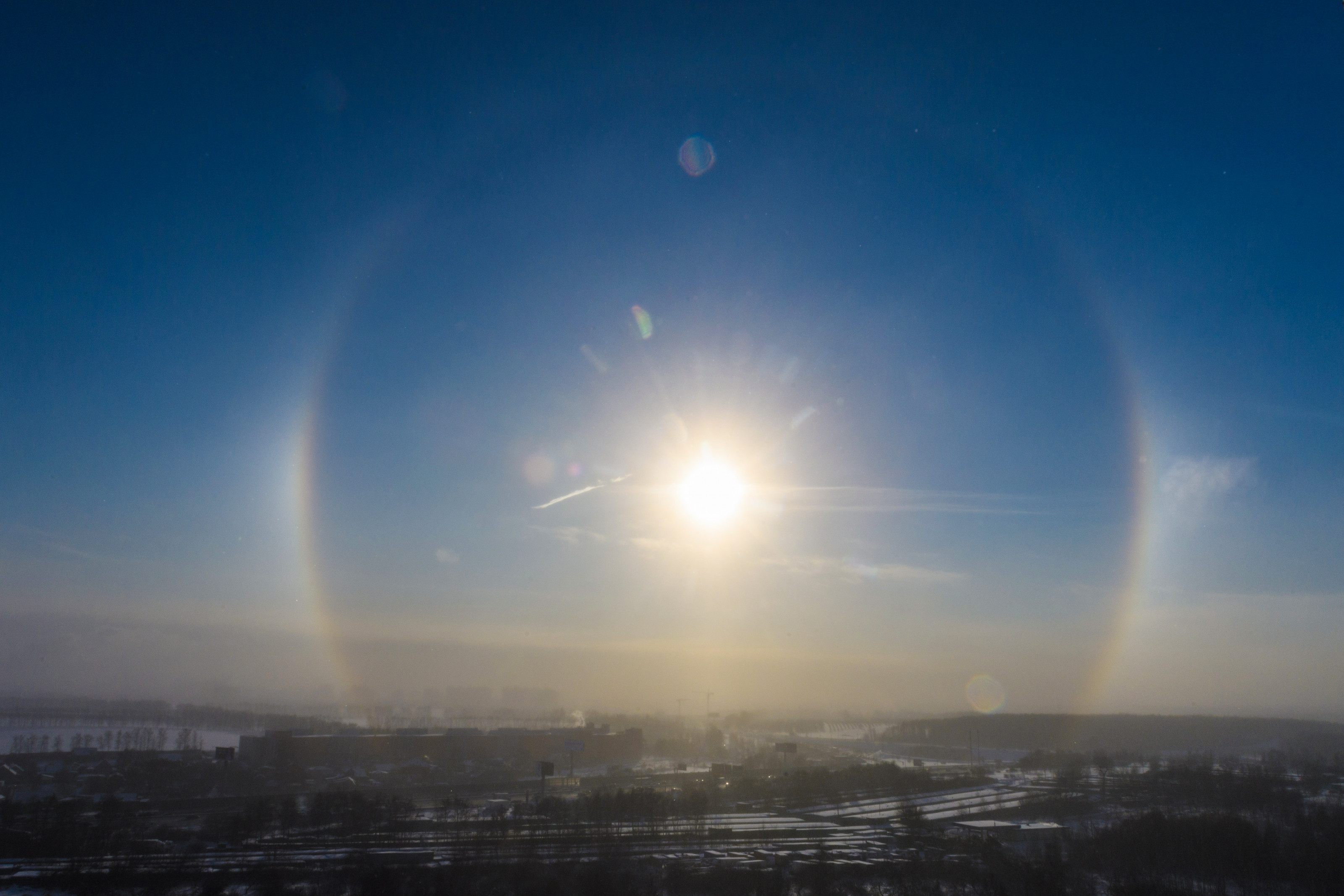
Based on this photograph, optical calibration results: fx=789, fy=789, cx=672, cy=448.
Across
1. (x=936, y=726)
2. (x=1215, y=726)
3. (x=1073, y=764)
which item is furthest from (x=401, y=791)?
(x=1215, y=726)

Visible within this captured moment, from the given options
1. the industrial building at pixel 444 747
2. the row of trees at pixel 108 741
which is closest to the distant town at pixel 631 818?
the industrial building at pixel 444 747

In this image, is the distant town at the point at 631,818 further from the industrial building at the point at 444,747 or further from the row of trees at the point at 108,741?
the row of trees at the point at 108,741

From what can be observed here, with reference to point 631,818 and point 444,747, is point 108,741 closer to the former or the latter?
point 444,747

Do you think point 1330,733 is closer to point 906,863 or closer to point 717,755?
point 717,755

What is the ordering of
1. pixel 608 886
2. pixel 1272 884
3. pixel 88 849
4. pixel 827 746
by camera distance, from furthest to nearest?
pixel 827 746
pixel 88 849
pixel 1272 884
pixel 608 886

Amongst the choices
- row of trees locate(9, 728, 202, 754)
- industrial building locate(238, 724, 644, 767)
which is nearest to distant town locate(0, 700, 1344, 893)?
industrial building locate(238, 724, 644, 767)

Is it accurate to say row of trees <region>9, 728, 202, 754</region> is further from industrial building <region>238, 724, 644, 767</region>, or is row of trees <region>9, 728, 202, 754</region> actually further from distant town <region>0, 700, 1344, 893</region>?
industrial building <region>238, 724, 644, 767</region>

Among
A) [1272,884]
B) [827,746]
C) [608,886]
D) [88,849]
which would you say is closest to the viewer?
[608,886]

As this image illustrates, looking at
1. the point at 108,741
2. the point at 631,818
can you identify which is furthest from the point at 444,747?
the point at 108,741
